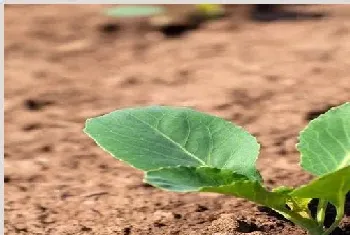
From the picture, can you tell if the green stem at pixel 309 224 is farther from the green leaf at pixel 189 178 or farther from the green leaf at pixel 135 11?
the green leaf at pixel 135 11

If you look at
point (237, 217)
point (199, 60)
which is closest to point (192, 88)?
point (199, 60)

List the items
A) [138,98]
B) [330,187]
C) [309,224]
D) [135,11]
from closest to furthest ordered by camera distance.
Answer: [330,187], [309,224], [138,98], [135,11]

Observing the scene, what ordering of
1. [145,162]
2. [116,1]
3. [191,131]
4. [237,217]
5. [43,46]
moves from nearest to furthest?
1. [145,162]
2. [191,131]
3. [237,217]
4. [43,46]
5. [116,1]

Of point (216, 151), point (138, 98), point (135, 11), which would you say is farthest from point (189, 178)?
point (135, 11)

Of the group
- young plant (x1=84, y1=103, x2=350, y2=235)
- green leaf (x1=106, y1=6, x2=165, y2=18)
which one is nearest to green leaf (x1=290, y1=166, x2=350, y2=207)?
young plant (x1=84, y1=103, x2=350, y2=235)

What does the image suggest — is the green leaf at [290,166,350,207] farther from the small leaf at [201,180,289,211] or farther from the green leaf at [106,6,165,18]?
the green leaf at [106,6,165,18]

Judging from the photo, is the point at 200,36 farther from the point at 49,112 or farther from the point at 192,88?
the point at 49,112

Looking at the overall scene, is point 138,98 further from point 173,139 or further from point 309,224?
point 309,224
